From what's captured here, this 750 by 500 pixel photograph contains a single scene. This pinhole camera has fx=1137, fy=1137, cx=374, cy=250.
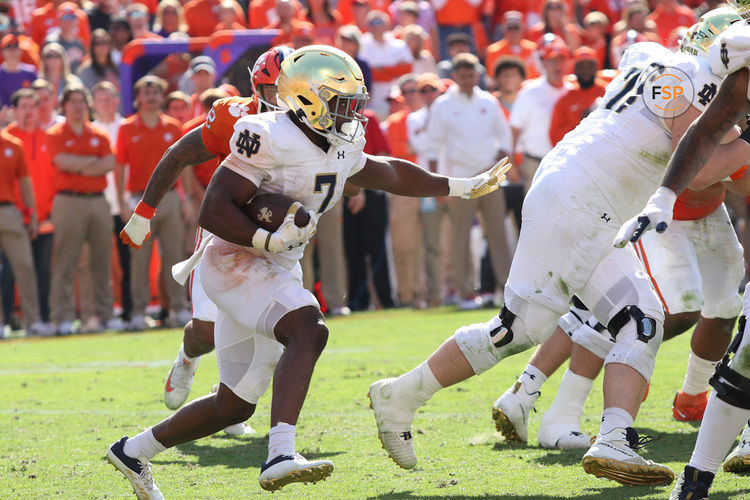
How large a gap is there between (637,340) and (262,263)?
4.84ft

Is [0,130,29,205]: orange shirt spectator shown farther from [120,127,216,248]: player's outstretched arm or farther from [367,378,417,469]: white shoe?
[367,378,417,469]: white shoe

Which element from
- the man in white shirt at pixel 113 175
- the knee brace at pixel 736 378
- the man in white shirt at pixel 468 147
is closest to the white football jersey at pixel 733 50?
the knee brace at pixel 736 378

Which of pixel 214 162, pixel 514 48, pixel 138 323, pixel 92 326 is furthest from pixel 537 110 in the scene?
pixel 92 326

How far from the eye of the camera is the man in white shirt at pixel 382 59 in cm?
1273

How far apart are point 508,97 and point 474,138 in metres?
1.44

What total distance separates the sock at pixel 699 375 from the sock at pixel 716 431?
1738 mm

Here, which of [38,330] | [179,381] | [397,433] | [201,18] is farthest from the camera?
[201,18]

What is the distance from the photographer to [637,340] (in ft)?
14.4

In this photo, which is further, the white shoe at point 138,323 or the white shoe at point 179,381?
the white shoe at point 138,323

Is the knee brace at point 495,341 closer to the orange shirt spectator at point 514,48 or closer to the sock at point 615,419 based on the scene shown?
the sock at point 615,419

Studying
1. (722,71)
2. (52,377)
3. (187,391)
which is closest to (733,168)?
(722,71)

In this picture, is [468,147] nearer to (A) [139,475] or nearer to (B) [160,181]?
(B) [160,181]

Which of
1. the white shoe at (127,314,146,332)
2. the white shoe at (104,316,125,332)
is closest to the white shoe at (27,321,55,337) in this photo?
the white shoe at (104,316,125,332)

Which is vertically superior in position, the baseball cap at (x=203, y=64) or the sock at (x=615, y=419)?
the baseball cap at (x=203, y=64)
